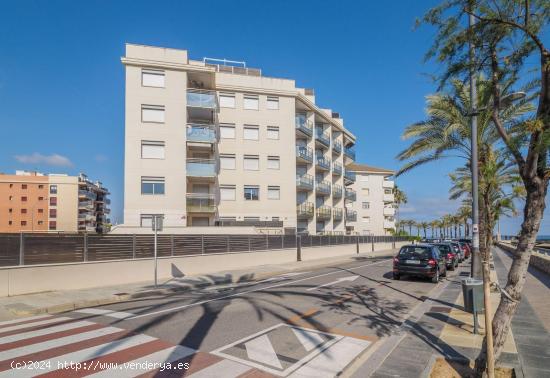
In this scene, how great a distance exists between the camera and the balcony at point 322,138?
42122 millimetres

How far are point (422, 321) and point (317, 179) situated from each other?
115 ft

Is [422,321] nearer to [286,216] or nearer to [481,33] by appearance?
[481,33]

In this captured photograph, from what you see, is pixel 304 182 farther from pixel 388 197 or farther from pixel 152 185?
pixel 388 197

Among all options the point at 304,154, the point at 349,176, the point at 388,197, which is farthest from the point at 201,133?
the point at 388,197

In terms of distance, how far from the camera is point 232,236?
22391mm

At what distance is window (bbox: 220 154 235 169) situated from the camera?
111 ft

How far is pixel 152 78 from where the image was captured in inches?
1175

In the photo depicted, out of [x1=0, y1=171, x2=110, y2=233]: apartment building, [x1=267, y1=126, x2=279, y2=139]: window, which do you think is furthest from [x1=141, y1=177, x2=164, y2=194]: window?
[x1=0, y1=171, x2=110, y2=233]: apartment building

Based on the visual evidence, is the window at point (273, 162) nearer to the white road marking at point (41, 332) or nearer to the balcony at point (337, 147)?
the balcony at point (337, 147)

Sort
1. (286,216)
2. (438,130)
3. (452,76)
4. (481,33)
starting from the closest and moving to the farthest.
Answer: (481,33), (452,76), (438,130), (286,216)

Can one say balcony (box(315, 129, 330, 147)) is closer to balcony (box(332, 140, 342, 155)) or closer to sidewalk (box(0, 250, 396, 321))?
balcony (box(332, 140, 342, 155))

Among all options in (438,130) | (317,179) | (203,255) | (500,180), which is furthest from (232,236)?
(317,179)

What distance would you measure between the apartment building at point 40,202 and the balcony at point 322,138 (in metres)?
56.7

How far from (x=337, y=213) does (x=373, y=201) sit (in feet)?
73.5
